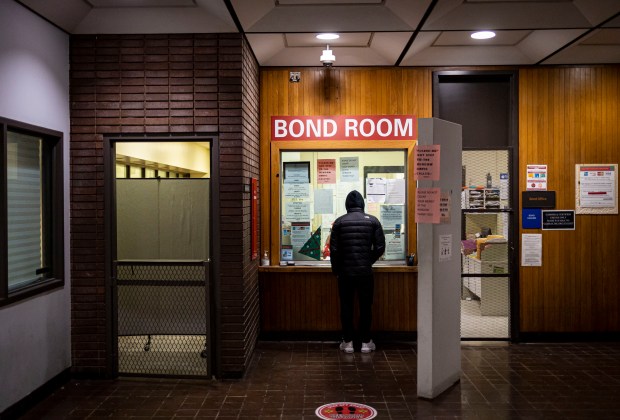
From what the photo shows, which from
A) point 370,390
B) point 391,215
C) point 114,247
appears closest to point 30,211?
point 114,247

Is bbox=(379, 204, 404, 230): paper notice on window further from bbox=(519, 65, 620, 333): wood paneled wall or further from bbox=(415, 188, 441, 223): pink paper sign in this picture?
bbox=(415, 188, 441, 223): pink paper sign

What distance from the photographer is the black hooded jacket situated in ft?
21.6

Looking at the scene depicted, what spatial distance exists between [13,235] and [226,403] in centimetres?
230

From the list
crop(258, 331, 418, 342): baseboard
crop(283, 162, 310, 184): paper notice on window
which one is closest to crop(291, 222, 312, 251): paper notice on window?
crop(283, 162, 310, 184): paper notice on window

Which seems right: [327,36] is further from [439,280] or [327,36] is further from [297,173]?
[439,280]

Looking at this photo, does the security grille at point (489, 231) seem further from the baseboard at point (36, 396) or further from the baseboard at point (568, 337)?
the baseboard at point (36, 396)

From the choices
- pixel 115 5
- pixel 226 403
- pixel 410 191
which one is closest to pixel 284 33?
pixel 115 5

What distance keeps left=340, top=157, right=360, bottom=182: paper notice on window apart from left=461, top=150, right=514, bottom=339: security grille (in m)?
1.33

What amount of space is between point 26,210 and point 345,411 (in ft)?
10.6

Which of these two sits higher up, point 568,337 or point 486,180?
point 486,180

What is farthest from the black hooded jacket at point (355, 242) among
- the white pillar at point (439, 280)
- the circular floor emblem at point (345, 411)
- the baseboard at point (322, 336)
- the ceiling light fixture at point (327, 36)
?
the circular floor emblem at point (345, 411)

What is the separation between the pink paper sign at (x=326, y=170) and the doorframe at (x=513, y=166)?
4.69 ft

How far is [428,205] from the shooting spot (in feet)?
16.8

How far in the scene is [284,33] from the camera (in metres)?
5.91
